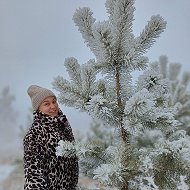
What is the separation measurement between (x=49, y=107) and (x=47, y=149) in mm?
301

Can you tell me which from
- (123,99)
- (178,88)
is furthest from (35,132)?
(178,88)

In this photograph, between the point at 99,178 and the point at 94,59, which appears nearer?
the point at 99,178

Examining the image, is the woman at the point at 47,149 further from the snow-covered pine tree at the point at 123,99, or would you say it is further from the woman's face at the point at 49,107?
the snow-covered pine tree at the point at 123,99

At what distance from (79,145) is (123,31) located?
689 millimetres

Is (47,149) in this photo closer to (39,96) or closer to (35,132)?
(35,132)

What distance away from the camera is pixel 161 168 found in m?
2.40

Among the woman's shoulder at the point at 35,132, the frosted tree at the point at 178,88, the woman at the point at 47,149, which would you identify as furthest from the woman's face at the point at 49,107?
the frosted tree at the point at 178,88

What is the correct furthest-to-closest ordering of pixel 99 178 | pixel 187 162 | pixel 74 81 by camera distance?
1. pixel 74 81
2. pixel 187 162
3. pixel 99 178

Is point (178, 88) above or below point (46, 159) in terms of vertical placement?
above

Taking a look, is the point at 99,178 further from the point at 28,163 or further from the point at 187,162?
the point at 28,163

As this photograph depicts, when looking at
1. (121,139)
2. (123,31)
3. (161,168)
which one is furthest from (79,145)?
(123,31)

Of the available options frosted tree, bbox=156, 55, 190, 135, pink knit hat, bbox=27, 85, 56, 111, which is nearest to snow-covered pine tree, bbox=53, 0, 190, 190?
pink knit hat, bbox=27, 85, 56, 111

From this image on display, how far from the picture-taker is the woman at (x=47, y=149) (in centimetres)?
271

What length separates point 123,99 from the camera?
2660mm
